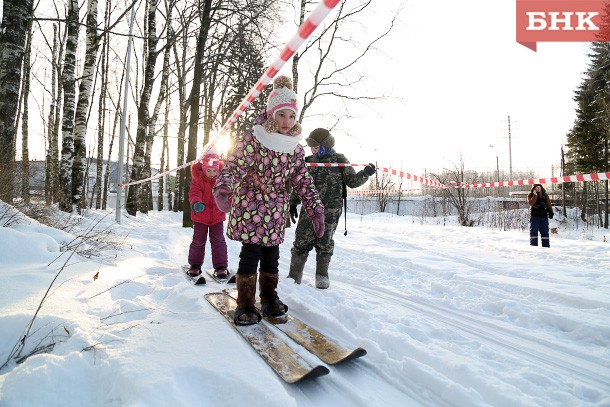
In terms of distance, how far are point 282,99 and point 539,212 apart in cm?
848

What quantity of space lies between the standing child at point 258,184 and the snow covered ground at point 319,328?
440mm

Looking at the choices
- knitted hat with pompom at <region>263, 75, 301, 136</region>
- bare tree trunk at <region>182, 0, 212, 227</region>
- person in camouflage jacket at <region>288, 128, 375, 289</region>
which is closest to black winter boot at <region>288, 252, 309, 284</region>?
person in camouflage jacket at <region>288, 128, 375, 289</region>

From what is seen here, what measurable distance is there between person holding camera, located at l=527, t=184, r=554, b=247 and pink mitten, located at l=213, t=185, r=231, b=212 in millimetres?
8302

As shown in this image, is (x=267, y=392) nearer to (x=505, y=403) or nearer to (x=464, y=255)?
(x=505, y=403)

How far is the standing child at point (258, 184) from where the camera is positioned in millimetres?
2568

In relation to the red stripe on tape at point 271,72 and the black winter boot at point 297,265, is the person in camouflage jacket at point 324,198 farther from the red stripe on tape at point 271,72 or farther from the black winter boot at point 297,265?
the red stripe on tape at point 271,72

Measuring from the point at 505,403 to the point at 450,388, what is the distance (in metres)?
0.26

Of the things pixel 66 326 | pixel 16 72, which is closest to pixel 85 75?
pixel 16 72

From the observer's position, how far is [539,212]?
8336 mm

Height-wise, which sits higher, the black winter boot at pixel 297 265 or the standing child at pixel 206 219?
the standing child at pixel 206 219

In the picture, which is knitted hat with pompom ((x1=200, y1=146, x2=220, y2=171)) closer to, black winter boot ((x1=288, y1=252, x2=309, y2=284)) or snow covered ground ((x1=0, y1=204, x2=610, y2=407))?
snow covered ground ((x1=0, y1=204, x2=610, y2=407))

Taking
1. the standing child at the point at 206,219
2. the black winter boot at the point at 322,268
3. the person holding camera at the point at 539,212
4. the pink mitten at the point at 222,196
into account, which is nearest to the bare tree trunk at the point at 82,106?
the standing child at the point at 206,219

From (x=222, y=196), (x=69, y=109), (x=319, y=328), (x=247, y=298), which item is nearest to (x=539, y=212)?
(x=319, y=328)

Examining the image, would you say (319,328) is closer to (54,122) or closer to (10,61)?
(10,61)
